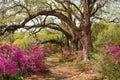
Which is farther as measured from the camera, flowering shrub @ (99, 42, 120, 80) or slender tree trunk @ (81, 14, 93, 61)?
slender tree trunk @ (81, 14, 93, 61)

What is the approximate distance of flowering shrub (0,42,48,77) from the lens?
923cm

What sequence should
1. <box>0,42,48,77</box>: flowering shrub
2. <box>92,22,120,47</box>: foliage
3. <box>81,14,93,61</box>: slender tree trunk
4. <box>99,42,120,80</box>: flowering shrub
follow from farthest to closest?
<box>92,22,120,47</box>: foliage < <box>81,14,93,61</box>: slender tree trunk < <box>99,42,120,80</box>: flowering shrub < <box>0,42,48,77</box>: flowering shrub

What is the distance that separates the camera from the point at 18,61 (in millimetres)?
10969

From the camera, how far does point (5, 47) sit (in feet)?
33.4

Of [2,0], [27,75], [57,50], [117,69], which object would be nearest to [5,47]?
[27,75]

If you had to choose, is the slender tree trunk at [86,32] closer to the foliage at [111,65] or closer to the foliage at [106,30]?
the foliage at [111,65]

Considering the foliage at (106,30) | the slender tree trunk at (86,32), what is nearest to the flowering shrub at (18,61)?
the slender tree trunk at (86,32)

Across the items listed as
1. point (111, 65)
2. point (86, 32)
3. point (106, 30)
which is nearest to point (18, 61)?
point (111, 65)

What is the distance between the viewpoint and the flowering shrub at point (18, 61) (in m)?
9.23

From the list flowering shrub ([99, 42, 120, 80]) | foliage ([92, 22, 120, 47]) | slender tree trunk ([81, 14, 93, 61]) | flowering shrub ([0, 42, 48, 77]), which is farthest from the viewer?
foliage ([92, 22, 120, 47])

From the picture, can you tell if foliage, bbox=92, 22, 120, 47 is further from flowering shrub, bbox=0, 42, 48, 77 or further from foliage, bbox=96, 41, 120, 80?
foliage, bbox=96, 41, 120, 80

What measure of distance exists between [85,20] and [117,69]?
8.79m

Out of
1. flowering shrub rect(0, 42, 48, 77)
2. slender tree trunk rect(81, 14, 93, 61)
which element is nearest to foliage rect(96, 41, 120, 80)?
flowering shrub rect(0, 42, 48, 77)

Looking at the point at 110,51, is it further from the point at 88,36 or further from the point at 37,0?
the point at 37,0
